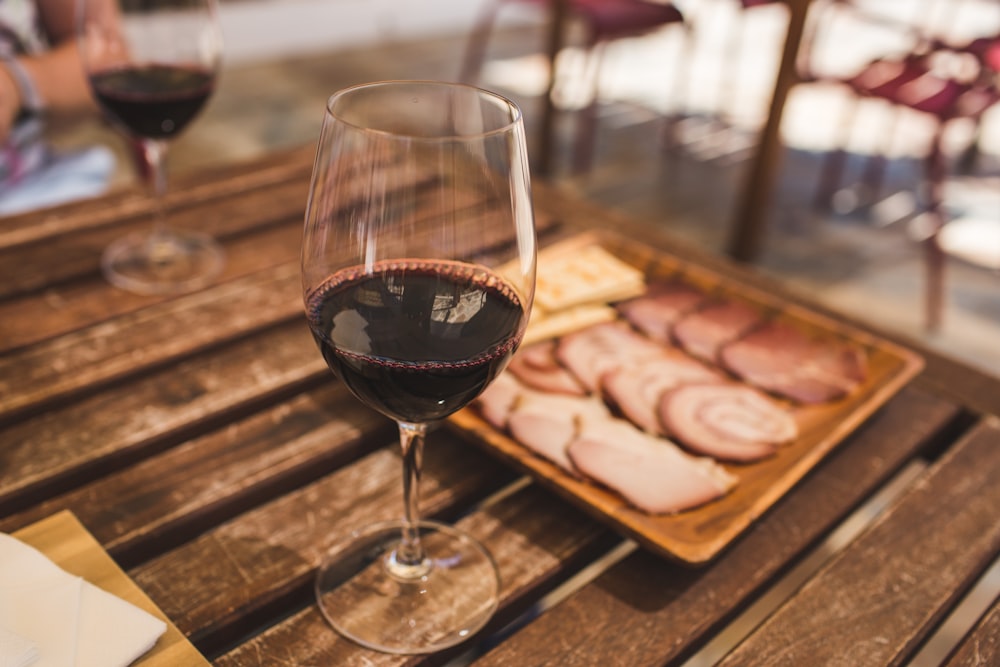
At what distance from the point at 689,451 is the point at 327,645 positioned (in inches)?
12.0

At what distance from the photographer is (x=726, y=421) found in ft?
2.38

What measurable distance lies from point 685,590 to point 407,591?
0.19m

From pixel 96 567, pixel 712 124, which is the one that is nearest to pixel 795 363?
pixel 96 567

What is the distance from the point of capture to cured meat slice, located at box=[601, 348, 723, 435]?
0.72m

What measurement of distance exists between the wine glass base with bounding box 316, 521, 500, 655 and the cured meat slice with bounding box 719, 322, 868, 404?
0.99 feet

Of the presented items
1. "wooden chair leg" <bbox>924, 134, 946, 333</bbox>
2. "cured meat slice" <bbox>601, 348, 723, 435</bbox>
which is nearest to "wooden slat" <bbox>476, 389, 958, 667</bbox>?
"cured meat slice" <bbox>601, 348, 723, 435</bbox>

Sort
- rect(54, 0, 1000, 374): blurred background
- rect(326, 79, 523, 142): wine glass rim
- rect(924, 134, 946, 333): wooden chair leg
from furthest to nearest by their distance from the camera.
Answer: rect(54, 0, 1000, 374): blurred background → rect(924, 134, 946, 333): wooden chair leg → rect(326, 79, 523, 142): wine glass rim

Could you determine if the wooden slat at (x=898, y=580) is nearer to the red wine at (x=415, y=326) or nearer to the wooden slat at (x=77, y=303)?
the red wine at (x=415, y=326)

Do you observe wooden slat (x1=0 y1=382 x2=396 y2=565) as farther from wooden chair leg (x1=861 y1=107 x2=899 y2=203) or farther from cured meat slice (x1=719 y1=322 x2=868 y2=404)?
wooden chair leg (x1=861 y1=107 x2=899 y2=203)

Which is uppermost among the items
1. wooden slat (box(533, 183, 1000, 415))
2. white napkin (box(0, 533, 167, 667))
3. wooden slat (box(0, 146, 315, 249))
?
white napkin (box(0, 533, 167, 667))

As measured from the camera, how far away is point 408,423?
574 millimetres

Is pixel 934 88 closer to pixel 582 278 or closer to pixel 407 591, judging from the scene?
pixel 582 278

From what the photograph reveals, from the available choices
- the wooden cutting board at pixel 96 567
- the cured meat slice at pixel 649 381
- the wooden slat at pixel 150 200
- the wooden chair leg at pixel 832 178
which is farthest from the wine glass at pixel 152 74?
the wooden chair leg at pixel 832 178

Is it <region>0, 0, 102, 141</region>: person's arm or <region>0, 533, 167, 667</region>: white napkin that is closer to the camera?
<region>0, 533, 167, 667</region>: white napkin
